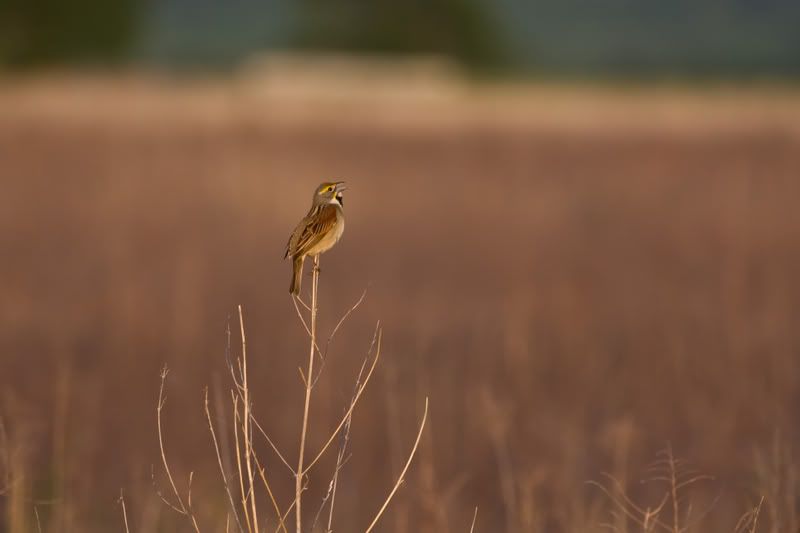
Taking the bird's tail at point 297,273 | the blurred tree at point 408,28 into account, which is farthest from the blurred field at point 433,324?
the blurred tree at point 408,28

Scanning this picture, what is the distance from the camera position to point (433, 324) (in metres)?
7.78

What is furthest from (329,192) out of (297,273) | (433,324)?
(433,324)

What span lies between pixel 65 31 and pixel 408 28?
30.4 metres

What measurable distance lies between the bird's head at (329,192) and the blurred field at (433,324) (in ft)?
1.17

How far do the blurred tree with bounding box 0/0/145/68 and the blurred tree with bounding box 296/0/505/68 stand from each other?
2433 centimetres

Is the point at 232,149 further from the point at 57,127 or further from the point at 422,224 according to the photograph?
the point at 422,224

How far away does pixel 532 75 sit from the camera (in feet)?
244

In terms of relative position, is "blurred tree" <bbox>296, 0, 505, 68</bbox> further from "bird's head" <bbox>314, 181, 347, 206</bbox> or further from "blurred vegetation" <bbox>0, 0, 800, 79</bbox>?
"bird's head" <bbox>314, 181, 347, 206</bbox>

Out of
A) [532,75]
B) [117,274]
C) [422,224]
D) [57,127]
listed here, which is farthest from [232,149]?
[532,75]

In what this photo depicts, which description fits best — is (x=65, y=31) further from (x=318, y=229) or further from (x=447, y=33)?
(x=318, y=229)

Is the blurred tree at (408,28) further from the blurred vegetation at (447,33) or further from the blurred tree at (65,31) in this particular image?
the blurred tree at (65,31)

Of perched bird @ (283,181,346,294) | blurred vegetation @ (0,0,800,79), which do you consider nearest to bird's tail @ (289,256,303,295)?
perched bird @ (283,181,346,294)

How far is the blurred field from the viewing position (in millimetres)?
5180

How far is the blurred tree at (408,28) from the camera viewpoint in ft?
226
